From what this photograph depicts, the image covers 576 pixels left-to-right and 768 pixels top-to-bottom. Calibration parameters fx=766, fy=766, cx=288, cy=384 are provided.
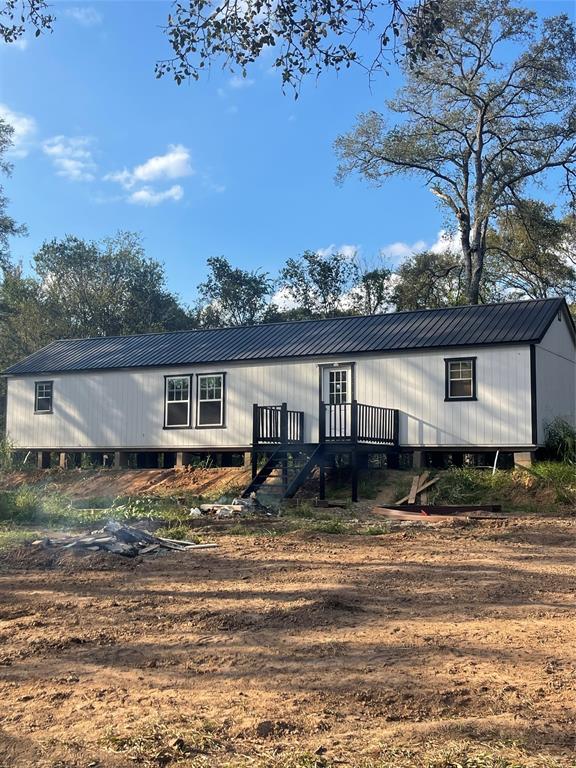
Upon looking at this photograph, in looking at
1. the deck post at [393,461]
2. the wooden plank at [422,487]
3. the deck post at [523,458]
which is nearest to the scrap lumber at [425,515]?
the wooden plank at [422,487]

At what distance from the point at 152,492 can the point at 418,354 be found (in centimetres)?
778

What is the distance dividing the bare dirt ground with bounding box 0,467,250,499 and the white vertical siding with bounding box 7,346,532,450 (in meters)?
1.18

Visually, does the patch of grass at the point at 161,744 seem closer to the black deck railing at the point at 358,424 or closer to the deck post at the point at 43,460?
the black deck railing at the point at 358,424

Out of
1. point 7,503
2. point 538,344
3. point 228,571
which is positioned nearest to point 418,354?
point 538,344

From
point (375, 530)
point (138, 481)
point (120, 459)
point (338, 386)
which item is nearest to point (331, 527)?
point (375, 530)

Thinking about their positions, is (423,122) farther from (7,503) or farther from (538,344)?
(7,503)

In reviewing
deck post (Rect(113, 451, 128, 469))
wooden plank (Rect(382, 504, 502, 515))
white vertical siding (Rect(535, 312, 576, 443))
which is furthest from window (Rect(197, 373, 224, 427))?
white vertical siding (Rect(535, 312, 576, 443))

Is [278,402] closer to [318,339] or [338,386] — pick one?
[338,386]

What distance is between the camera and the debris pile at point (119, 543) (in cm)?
917

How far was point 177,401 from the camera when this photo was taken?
75.6 feet

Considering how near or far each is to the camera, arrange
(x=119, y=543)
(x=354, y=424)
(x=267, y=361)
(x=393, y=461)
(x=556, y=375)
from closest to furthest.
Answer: (x=119, y=543)
(x=354, y=424)
(x=393, y=461)
(x=556, y=375)
(x=267, y=361)

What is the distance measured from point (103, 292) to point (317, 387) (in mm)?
23696

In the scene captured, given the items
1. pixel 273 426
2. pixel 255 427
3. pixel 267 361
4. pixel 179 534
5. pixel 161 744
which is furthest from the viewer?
pixel 267 361

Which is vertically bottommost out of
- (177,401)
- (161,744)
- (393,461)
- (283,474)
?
(161,744)
